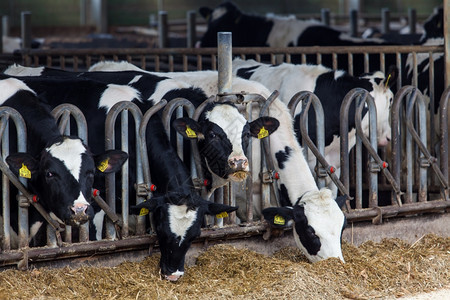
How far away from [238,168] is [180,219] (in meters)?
0.64

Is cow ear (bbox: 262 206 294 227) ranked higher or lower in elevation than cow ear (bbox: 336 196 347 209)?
lower

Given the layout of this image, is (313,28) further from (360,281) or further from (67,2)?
(67,2)

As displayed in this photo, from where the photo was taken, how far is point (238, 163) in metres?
5.89

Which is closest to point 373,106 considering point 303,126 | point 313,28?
point 303,126

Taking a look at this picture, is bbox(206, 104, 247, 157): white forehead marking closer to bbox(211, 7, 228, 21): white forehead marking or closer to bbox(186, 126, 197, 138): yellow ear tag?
bbox(186, 126, 197, 138): yellow ear tag

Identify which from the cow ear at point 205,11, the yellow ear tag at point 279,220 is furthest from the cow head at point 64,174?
the cow ear at point 205,11

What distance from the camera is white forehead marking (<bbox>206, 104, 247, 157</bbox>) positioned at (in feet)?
20.2

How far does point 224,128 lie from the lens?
6176mm

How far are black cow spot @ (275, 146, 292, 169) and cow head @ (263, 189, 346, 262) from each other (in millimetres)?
460

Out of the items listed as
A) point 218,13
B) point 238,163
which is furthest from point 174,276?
point 218,13

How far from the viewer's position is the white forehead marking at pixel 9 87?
621 centimetres

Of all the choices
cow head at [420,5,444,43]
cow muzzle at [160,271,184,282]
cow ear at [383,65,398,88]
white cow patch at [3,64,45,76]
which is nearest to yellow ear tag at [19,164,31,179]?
cow muzzle at [160,271,184,282]

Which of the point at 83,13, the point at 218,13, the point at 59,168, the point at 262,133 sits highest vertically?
the point at 83,13

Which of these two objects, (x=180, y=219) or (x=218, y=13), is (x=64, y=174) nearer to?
(x=180, y=219)
